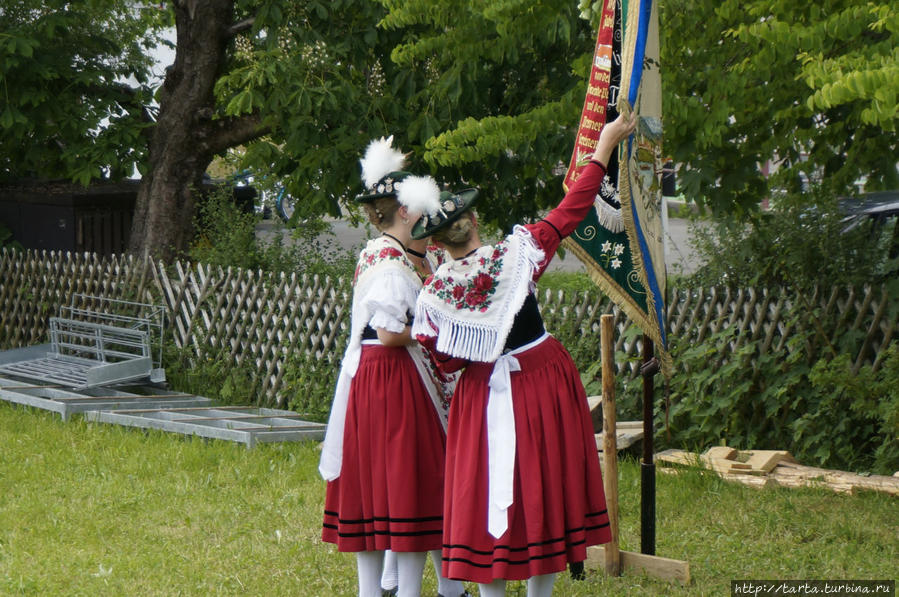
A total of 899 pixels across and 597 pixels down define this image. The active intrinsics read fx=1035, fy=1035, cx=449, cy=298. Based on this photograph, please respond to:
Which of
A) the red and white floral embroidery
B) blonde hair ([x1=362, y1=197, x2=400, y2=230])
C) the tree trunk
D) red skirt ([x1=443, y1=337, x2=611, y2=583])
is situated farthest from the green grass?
the tree trunk

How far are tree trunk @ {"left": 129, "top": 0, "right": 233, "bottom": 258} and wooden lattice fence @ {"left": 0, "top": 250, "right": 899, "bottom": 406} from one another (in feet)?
1.55

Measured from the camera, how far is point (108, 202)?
1170 centimetres

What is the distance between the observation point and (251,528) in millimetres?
5633

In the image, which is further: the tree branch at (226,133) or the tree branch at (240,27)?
the tree branch at (226,133)

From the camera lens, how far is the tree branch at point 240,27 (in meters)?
9.70

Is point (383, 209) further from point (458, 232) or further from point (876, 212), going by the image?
point (876, 212)

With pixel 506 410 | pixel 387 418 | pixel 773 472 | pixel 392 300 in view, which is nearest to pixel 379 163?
pixel 392 300

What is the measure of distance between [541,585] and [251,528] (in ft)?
7.59

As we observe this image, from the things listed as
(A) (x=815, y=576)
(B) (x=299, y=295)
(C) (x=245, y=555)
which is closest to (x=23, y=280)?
(B) (x=299, y=295)

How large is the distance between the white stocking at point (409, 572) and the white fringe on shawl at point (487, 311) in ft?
3.13

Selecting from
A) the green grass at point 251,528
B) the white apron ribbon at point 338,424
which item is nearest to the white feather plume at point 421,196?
the white apron ribbon at point 338,424

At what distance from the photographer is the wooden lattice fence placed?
633 cm

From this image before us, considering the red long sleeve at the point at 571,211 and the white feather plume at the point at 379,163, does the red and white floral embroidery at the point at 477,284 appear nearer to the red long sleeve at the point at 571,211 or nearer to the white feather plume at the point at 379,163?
the red long sleeve at the point at 571,211

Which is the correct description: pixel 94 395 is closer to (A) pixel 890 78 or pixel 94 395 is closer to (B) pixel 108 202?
(B) pixel 108 202
